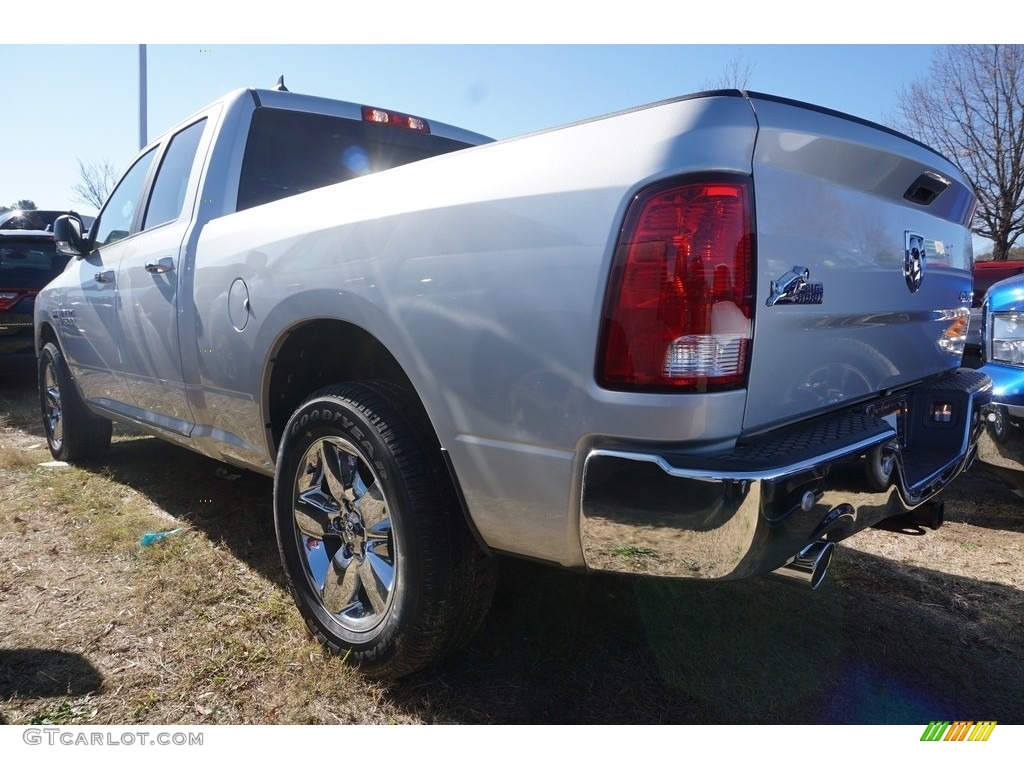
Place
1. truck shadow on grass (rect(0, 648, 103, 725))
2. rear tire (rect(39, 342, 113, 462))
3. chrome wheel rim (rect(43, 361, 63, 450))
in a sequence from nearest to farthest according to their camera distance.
Answer: truck shadow on grass (rect(0, 648, 103, 725)) < rear tire (rect(39, 342, 113, 462)) < chrome wheel rim (rect(43, 361, 63, 450))

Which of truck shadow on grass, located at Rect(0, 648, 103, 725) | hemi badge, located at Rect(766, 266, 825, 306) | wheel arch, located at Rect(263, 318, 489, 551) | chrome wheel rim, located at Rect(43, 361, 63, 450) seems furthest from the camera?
chrome wheel rim, located at Rect(43, 361, 63, 450)

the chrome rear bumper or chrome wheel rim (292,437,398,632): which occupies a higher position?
the chrome rear bumper

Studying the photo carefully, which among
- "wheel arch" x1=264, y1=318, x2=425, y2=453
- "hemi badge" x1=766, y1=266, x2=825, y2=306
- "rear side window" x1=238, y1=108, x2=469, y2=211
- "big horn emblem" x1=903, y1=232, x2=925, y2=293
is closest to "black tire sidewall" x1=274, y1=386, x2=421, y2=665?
"wheel arch" x1=264, y1=318, x2=425, y2=453

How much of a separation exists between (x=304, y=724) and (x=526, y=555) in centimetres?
83

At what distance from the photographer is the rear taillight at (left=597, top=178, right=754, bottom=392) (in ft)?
5.08

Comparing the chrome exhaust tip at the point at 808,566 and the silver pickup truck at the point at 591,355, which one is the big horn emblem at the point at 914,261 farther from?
the chrome exhaust tip at the point at 808,566

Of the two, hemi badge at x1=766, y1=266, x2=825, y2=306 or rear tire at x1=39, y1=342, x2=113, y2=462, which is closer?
hemi badge at x1=766, y1=266, x2=825, y2=306

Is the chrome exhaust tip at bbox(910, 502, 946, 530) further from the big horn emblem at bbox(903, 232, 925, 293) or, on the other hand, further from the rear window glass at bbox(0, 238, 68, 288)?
the rear window glass at bbox(0, 238, 68, 288)

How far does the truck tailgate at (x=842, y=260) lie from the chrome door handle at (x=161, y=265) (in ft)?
7.94

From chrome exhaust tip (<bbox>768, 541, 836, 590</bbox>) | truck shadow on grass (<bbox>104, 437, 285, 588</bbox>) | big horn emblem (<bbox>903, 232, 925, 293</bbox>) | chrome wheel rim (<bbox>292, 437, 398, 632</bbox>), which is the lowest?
truck shadow on grass (<bbox>104, 437, 285, 588</bbox>)

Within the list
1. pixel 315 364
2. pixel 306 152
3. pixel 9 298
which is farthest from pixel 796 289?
pixel 9 298
